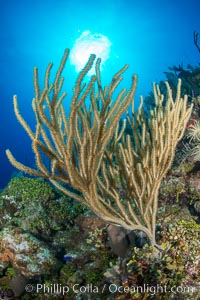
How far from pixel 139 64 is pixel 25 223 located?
67129mm

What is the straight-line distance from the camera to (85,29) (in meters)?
41.8

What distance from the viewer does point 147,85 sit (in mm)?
86938

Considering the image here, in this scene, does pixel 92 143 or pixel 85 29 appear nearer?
pixel 92 143

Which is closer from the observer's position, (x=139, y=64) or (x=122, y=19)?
(x=122, y=19)

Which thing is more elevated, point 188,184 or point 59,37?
point 59,37

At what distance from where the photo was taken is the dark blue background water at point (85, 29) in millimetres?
37844

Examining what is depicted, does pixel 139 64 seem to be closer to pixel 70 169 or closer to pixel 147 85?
pixel 147 85

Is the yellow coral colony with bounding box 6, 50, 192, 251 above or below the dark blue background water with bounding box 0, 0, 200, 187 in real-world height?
below

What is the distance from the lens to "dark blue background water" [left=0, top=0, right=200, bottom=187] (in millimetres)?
37844

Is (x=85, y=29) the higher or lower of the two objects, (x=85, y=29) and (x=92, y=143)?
the higher

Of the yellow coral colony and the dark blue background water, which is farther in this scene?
the dark blue background water

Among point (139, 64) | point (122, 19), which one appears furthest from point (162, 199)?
point (139, 64)

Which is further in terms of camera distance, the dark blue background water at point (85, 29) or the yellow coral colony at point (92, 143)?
the dark blue background water at point (85, 29)

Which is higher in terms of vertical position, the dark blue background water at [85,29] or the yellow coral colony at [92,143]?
the dark blue background water at [85,29]
